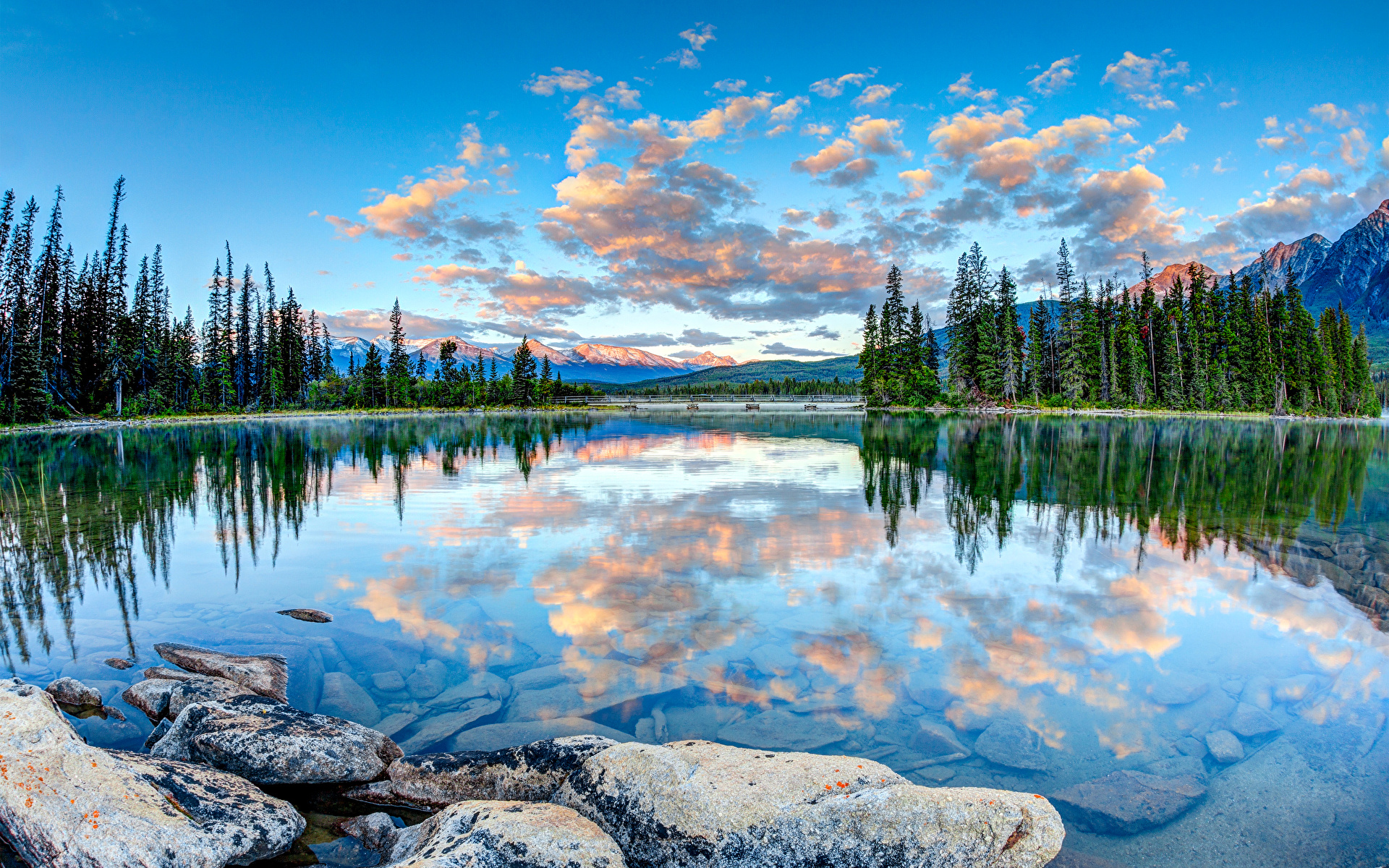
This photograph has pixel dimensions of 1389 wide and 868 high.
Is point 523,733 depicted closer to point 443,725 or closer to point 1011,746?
point 443,725

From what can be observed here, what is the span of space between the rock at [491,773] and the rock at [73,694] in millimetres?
3398

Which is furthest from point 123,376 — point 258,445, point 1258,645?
point 1258,645

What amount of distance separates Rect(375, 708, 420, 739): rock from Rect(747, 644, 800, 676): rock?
348 centimetres

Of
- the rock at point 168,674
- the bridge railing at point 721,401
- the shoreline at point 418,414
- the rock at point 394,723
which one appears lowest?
the rock at point 394,723

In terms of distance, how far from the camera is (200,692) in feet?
20.9

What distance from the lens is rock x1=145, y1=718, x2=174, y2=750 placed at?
578cm

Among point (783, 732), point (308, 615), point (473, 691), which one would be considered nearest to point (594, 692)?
point (473, 691)

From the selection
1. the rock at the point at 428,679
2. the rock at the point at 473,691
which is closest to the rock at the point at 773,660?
the rock at the point at 473,691

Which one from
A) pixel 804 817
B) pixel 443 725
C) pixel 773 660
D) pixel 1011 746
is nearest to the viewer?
pixel 804 817

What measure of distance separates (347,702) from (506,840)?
12.5ft

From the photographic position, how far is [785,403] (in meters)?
143

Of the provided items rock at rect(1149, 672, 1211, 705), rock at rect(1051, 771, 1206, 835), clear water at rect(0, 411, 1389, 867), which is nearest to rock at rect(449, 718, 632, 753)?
clear water at rect(0, 411, 1389, 867)

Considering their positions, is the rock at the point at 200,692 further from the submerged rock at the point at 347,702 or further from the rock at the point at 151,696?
the submerged rock at the point at 347,702

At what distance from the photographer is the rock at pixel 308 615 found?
9086 millimetres
